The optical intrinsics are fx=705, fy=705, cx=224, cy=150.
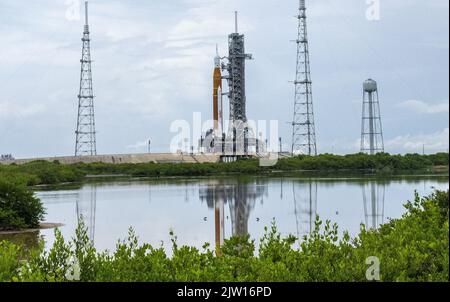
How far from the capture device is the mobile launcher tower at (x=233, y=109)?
101250mm

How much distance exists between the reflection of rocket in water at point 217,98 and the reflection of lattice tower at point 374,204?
1633 inches

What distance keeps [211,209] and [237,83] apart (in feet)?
193

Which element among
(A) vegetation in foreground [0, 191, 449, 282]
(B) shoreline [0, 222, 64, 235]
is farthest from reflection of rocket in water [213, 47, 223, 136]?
(A) vegetation in foreground [0, 191, 449, 282]

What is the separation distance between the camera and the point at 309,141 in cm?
9188

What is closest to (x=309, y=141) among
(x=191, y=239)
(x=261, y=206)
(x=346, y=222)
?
(x=261, y=206)

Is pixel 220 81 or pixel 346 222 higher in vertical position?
pixel 220 81

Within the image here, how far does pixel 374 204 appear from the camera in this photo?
1785 inches

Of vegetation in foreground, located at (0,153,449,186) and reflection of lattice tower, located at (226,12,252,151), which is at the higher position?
reflection of lattice tower, located at (226,12,252,151)

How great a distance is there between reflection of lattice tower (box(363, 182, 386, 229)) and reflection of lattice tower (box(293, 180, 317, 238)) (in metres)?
2.92

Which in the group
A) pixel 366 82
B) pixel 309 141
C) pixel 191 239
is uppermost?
pixel 366 82

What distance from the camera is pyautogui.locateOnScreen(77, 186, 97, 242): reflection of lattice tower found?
35900 millimetres

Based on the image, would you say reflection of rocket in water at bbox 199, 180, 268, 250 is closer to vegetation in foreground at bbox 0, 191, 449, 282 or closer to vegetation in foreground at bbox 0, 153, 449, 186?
vegetation in foreground at bbox 0, 191, 449, 282
